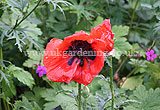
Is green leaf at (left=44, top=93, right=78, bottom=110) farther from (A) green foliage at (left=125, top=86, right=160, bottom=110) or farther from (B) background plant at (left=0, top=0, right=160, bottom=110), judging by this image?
(A) green foliage at (left=125, top=86, right=160, bottom=110)

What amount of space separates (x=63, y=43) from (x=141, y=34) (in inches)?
84.0

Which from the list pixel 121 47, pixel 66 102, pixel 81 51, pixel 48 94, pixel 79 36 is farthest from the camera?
pixel 121 47

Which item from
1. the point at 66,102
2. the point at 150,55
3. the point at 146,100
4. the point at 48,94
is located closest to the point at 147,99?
the point at 146,100

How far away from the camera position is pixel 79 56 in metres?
1.08

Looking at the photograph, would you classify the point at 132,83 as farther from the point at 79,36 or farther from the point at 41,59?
the point at 79,36

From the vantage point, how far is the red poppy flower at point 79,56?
38.4 inches

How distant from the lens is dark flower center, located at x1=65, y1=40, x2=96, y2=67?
1.05m

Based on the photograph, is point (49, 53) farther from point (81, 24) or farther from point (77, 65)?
point (81, 24)

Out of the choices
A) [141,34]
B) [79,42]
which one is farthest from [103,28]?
[141,34]

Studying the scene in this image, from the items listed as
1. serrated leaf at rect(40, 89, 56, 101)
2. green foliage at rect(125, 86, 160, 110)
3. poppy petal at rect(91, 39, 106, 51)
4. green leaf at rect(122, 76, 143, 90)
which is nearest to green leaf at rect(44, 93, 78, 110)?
serrated leaf at rect(40, 89, 56, 101)

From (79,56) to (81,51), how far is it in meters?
0.03

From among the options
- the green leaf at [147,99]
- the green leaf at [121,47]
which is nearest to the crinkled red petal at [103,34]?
the green leaf at [147,99]

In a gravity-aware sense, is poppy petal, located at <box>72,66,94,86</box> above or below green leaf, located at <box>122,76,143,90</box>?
above

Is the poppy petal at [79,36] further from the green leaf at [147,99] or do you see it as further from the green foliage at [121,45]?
the green foliage at [121,45]
